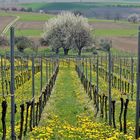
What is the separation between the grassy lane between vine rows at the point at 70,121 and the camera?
13107 mm

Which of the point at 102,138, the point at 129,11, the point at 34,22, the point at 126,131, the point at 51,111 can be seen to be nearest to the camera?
the point at 102,138

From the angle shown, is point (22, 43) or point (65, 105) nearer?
point (65, 105)

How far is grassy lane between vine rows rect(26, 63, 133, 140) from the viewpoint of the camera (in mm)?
13107

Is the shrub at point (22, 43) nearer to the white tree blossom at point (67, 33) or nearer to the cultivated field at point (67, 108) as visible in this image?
the white tree blossom at point (67, 33)

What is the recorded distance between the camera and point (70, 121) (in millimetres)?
17297

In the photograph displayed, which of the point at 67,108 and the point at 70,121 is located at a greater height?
the point at 70,121

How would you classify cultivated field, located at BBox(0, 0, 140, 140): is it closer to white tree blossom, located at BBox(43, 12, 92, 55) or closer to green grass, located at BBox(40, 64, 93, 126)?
green grass, located at BBox(40, 64, 93, 126)

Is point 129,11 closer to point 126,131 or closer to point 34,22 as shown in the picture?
point 34,22

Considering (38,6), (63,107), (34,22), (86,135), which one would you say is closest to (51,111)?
(63,107)

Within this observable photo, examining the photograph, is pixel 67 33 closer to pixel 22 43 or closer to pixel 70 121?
pixel 22 43

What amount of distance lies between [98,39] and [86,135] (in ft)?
266

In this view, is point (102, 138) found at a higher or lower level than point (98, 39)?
higher

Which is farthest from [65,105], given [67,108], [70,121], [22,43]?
[22,43]

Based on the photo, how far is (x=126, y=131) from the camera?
47.5ft
